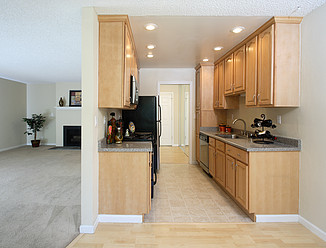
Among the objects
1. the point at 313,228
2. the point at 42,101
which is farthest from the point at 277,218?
the point at 42,101

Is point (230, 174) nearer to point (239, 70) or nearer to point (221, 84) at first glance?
point (239, 70)

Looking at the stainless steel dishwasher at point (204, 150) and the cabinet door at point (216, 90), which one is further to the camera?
the cabinet door at point (216, 90)

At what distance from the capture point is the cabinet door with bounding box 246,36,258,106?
2920 mm

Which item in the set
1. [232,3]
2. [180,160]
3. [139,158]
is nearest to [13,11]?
[139,158]

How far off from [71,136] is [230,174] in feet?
22.0

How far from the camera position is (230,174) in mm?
3037

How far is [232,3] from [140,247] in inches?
102

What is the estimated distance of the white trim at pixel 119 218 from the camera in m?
2.46

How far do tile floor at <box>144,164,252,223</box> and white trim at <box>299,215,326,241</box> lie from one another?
582 mm

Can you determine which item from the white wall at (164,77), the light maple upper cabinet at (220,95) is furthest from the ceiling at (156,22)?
the white wall at (164,77)

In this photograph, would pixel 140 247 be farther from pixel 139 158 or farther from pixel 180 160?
pixel 180 160

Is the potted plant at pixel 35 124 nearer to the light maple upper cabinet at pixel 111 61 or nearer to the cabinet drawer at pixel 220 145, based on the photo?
the light maple upper cabinet at pixel 111 61

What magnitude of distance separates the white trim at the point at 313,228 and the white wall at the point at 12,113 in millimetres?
8336

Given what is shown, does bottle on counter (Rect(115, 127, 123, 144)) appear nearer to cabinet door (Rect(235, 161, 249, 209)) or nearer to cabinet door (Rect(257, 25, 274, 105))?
cabinet door (Rect(235, 161, 249, 209))
